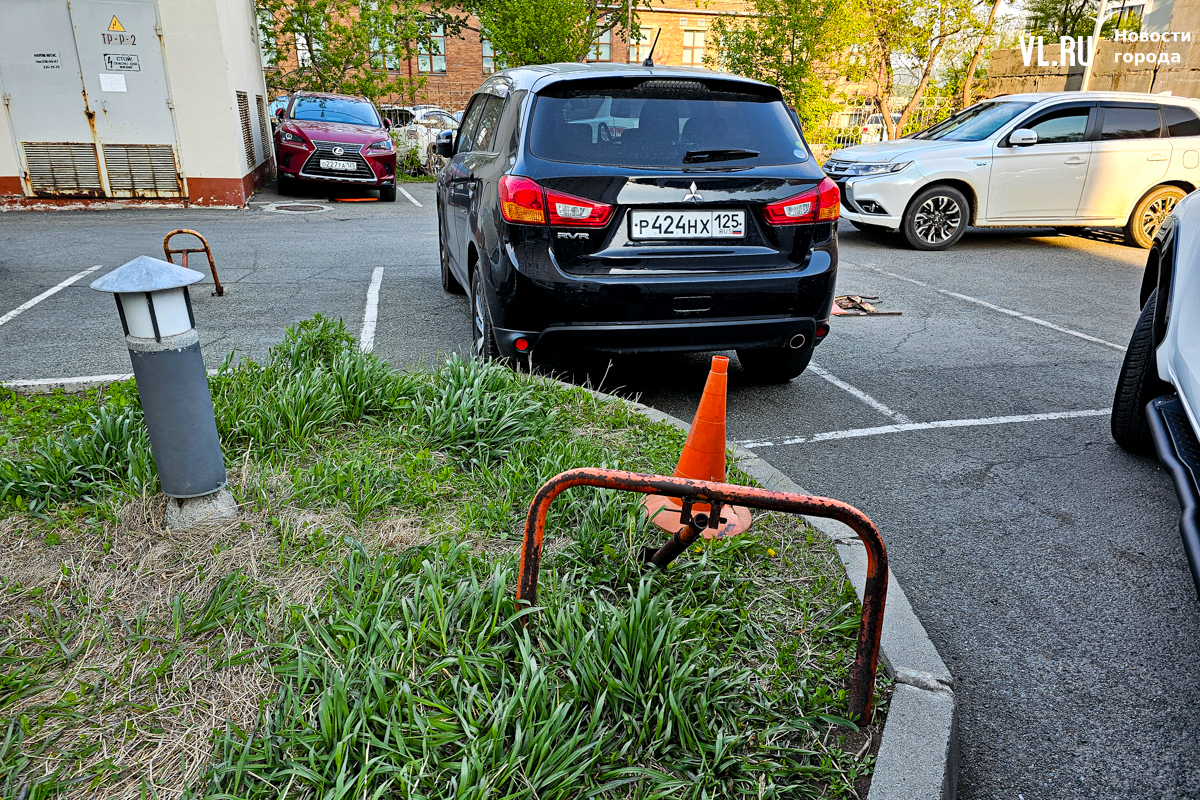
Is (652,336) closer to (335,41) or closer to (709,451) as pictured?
(709,451)

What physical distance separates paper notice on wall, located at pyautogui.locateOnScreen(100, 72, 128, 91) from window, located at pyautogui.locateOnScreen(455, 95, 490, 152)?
25.9 feet

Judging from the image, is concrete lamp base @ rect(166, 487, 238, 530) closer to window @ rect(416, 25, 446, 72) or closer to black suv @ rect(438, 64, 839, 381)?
black suv @ rect(438, 64, 839, 381)

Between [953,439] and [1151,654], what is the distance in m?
1.81

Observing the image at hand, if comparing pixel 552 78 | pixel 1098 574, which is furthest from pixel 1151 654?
pixel 552 78

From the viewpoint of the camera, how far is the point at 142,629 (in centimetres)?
221

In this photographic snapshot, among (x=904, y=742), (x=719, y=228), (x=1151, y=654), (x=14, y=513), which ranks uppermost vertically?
(x=719, y=228)

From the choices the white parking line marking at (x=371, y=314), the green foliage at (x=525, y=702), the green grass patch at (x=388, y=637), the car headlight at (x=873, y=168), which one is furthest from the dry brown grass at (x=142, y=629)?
the car headlight at (x=873, y=168)

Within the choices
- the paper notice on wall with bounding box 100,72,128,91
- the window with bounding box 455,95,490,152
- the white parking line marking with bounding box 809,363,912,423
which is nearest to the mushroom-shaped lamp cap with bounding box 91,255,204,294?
the window with bounding box 455,95,490,152

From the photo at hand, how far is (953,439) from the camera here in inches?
171

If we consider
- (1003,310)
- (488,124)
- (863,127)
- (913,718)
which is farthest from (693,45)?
(913,718)

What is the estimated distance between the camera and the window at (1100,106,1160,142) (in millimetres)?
10164

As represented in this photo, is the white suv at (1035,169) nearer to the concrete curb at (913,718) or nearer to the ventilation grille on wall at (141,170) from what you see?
the concrete curb at (913,718)

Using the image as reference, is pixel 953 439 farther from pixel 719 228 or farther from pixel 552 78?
pixel 552 78

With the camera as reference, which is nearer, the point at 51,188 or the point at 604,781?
the point at 604,781
